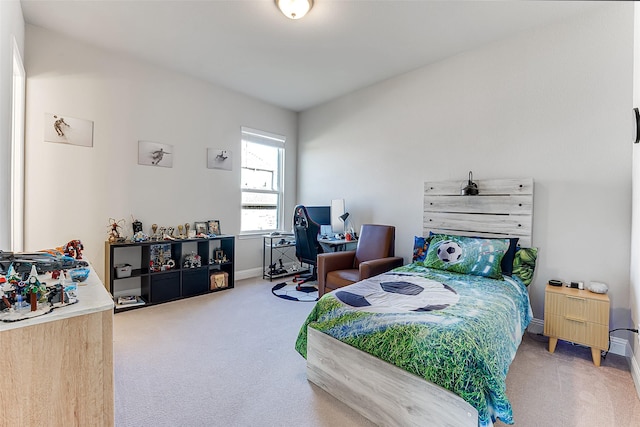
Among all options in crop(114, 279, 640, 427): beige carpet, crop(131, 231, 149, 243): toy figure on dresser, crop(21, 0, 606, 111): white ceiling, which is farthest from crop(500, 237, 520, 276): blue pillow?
crop(131, 231, 149, 243): toy figure on dresser

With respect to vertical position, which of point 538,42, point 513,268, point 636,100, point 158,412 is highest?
point 538,42

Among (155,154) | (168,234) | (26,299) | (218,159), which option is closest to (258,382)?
(26,299)

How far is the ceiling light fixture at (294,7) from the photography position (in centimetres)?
224

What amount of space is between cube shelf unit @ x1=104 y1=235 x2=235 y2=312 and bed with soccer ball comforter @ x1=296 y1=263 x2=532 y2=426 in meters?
2.19

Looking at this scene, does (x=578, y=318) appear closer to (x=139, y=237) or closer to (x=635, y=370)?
(x=635, y=370)

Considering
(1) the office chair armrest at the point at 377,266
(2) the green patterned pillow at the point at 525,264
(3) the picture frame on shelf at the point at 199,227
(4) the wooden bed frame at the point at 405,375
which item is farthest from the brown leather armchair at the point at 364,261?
(3) the picture frame on shelf at the point at 199,227

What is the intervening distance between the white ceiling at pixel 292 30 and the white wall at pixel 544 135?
259mm

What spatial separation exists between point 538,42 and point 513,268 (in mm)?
2106

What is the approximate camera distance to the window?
4.47m

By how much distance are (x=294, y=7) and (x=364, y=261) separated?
2.61 meters

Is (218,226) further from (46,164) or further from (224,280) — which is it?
(46,164)

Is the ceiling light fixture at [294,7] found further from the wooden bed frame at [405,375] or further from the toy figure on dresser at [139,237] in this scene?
the toy figure on dresser at [139,237]

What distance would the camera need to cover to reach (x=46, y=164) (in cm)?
281

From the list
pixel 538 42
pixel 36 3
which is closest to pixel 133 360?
pixel 36 3
